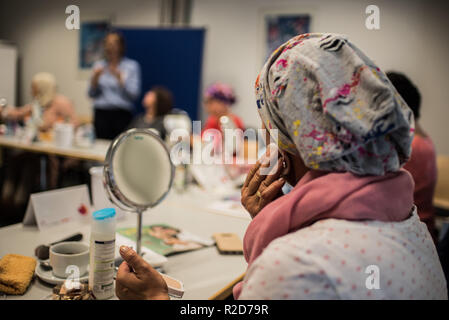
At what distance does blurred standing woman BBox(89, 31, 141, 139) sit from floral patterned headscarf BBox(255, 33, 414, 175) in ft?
13.0

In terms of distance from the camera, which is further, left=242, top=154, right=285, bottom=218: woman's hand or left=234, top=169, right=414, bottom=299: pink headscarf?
left=242, top=154, right=285, bottom=218: woman's hand

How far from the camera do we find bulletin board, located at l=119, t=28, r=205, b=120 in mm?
5270

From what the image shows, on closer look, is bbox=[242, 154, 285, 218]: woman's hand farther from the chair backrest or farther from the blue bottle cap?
the chair backrest

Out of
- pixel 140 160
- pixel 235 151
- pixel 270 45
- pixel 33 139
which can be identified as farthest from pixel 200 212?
pixel 270 45

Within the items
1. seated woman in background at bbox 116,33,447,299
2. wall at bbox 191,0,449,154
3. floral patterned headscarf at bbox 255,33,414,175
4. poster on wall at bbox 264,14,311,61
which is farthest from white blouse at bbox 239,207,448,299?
poster on wall at bbox 264,14,311,61

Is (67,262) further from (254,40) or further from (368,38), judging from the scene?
(254,40)

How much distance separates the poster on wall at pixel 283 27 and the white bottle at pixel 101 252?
4.30 m

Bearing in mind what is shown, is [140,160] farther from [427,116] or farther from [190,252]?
[427,116]

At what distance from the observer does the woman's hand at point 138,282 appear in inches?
32.5

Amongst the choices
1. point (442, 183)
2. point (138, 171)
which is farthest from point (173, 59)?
point (138, 171)

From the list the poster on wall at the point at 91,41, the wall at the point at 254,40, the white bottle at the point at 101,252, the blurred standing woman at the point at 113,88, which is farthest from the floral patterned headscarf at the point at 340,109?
the poster on wall at the point at 91,41

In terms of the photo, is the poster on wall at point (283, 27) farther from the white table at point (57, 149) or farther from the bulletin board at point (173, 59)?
the white table at point (57, 149)

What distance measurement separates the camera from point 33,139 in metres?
3.56
